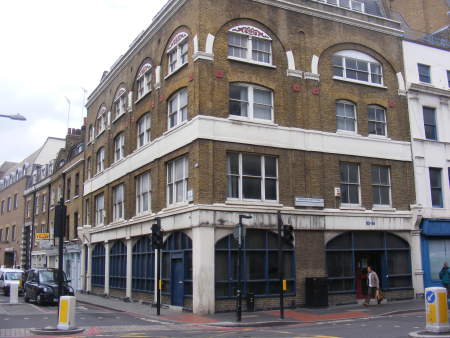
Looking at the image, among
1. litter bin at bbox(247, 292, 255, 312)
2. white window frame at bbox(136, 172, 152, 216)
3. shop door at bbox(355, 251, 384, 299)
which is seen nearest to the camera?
litter bin at bbox(247, 292, 255, 312)

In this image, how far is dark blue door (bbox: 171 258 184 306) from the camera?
2162cm

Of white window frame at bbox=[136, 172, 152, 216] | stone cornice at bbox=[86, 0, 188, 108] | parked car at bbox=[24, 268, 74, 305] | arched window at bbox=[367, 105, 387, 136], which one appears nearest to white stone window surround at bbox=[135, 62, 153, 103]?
stone cornice at bbox=[86, 0, 188, 108]

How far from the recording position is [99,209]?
3488 centimetres

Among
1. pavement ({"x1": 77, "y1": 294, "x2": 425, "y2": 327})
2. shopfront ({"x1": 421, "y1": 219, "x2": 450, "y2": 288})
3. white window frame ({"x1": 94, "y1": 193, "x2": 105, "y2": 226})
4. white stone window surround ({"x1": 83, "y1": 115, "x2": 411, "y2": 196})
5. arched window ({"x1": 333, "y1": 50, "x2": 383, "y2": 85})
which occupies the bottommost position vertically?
pavement ({"x1": 77, "y1": 294, "x2": 425, "y2": 327})

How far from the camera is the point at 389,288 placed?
77.8 feet

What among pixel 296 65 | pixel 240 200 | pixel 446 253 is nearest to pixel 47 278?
pixel 240 200

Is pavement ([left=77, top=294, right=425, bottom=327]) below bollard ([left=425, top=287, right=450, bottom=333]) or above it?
below

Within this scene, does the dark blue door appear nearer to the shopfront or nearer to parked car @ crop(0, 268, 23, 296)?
the shopfront

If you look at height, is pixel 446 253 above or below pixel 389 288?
above

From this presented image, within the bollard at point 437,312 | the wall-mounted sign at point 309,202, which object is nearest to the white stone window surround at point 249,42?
the wall-mounted sign at point 309,202

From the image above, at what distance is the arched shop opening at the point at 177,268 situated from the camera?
69.6 ft

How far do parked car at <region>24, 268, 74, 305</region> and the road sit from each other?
10.7 feet

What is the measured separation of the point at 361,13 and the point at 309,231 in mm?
11458

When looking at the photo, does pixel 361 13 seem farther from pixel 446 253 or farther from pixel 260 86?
pixel 446 253
